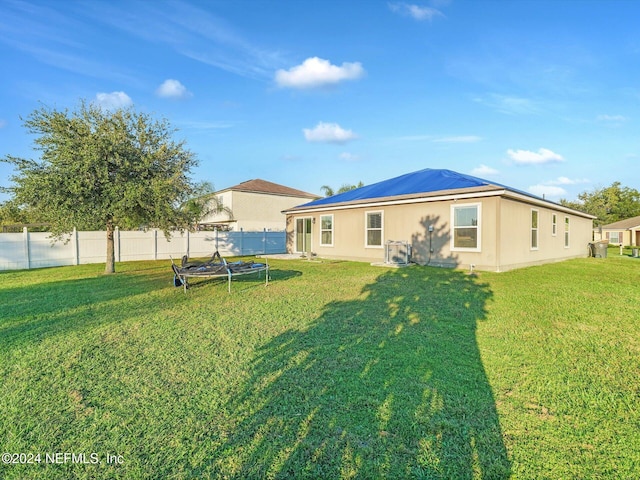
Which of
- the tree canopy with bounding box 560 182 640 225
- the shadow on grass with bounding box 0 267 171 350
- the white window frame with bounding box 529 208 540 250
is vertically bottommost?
the shadow on grass with bounding box 0 267 171 350

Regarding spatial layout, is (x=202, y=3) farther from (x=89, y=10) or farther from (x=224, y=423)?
(x=224, y=423)

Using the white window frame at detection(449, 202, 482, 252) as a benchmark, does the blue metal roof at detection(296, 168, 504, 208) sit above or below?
above

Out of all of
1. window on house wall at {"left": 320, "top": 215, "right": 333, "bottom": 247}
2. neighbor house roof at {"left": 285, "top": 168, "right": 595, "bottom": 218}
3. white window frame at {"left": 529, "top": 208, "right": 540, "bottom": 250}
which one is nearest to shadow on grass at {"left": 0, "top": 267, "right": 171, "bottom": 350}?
window on house wall at {"left": 320, "top": 215, "right": 333, "bottom": 247}

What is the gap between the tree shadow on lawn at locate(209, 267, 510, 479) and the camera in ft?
6.95

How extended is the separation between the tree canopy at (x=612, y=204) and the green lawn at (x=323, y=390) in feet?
173

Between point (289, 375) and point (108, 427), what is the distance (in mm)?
1573

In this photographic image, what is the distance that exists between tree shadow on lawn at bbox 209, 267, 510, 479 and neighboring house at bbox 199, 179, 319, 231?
30848 mm

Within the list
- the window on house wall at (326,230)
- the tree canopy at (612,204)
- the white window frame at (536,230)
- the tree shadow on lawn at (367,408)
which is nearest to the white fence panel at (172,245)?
the window on house wall at (326,230)

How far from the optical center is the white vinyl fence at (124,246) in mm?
13477

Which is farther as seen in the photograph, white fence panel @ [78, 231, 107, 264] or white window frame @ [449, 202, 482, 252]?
white fence panel @ [78, 231, 107, 264]

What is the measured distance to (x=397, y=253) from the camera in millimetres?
13047

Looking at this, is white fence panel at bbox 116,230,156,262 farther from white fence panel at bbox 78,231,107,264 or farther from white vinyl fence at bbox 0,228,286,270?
white fence panel at bbox 78,231,107,264

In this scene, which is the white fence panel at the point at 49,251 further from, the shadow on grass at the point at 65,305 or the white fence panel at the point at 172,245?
the shadow on grass at the point at 65,305

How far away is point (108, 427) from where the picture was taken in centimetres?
252
